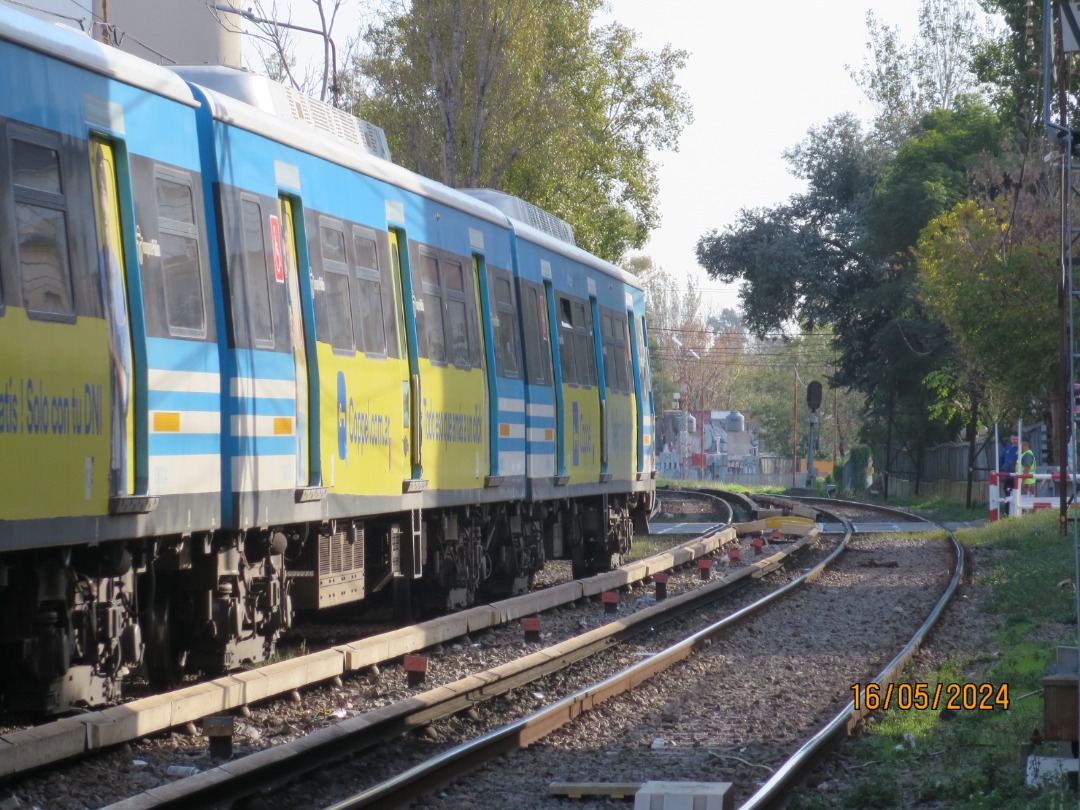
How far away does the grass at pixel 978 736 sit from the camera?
730 cm

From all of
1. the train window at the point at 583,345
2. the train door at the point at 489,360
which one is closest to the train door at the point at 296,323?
the train door at the point at 489,360

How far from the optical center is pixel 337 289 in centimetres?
1102

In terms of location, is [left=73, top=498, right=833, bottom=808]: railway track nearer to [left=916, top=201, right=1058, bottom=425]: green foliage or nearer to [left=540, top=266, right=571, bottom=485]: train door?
[left=540, top=266, right=571, bottom=485]: train door

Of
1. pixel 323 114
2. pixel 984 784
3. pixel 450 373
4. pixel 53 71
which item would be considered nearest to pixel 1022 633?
pixel 450 373

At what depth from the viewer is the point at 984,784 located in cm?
744

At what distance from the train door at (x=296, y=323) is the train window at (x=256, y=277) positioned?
0.64ft

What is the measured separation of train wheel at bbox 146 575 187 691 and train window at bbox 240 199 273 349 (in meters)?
1.60

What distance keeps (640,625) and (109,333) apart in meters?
6.77

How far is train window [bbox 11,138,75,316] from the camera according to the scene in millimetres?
7352

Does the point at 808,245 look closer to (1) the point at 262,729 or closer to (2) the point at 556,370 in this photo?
(2) the point at 556,370

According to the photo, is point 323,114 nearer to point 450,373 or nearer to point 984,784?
point 450,373

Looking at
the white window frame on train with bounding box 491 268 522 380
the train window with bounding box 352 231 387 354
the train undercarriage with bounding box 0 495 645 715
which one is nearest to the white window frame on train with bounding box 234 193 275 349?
the train undercarriage with bounding box 0 495 645 715

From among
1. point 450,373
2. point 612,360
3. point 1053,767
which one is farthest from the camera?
point 612,360

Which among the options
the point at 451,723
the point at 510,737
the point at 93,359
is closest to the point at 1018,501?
the point at 451,723
